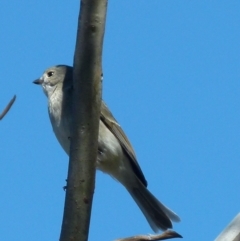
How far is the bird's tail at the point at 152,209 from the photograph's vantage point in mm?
7434

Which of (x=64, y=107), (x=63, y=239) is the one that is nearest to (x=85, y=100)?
(x=63, y=239)

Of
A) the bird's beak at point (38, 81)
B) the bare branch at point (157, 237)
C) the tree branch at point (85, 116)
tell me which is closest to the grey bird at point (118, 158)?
the bird's beak at point (38, 81)

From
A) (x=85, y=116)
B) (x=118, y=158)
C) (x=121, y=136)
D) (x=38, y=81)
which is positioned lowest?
(x=85, y=116)

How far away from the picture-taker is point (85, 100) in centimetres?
332

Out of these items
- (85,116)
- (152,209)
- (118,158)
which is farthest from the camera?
(152,209)

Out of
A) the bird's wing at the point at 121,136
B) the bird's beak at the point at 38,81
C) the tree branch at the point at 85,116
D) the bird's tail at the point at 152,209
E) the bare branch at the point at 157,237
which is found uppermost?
the bird's beak at the point at 38,81

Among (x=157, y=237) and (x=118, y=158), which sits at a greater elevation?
(x=118, y=158)

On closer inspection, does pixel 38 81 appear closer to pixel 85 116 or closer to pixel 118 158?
pixel 118 158

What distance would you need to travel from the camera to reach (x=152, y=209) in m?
7.54

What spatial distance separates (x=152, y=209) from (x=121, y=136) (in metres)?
0.90

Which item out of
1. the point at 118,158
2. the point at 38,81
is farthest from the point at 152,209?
the point at 38,81

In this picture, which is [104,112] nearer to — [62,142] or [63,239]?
[62,142]

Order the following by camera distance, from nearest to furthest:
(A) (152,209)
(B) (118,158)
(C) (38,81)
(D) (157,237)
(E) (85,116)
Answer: (D) (157,237)
(E) (85,116)
(B) (118,158)
(A) (152,209)
(C) (38,81)

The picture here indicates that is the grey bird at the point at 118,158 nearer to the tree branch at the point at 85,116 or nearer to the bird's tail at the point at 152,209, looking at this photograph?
the bird's tail at the point at 152,209
